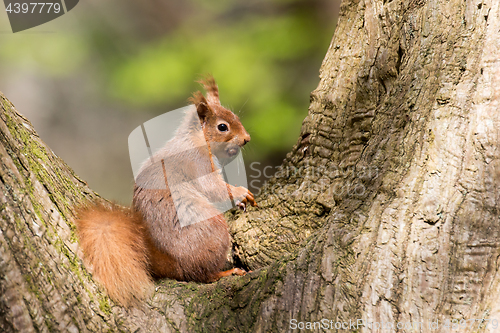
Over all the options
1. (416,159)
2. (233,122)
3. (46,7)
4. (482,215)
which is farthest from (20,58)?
(482,215)

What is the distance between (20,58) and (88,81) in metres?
0.47

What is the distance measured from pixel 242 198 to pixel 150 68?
1.26 meters

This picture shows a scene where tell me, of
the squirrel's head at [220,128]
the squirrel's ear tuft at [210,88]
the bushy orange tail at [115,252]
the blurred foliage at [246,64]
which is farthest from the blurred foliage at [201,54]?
the bushy orange tail at [115,252]

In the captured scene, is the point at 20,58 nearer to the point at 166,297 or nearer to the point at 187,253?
the point at 187,253

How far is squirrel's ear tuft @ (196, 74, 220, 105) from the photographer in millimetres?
2182

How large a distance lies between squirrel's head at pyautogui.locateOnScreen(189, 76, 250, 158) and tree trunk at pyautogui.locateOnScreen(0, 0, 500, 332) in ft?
2.58

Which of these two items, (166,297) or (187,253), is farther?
(187,253)

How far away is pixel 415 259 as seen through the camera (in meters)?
0.98

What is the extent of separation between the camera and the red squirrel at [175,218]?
1207mm

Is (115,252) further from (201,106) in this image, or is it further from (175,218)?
(201,106)

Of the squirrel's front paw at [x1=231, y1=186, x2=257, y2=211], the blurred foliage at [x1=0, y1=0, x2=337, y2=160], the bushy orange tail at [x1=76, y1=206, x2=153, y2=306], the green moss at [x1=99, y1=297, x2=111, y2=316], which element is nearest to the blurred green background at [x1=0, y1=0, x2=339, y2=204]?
the blurred foliage at [x1=0, y1=0, x2=337, y2=160]

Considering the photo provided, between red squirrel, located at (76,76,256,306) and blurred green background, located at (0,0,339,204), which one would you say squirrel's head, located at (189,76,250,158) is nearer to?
red squirrel, located at (76,76,256,306)

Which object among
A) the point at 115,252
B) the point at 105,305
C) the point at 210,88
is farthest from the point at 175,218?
the point at 210,88

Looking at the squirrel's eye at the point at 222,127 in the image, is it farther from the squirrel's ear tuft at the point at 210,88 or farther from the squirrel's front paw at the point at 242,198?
the squirrel's front paw at the point at 242,198
